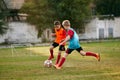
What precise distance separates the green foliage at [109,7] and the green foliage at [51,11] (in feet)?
24.5

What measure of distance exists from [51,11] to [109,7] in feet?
35.9

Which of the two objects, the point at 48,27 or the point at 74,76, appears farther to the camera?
the point at 48,27

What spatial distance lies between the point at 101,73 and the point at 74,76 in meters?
1.15

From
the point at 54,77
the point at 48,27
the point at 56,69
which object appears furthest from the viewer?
the point at 48,27

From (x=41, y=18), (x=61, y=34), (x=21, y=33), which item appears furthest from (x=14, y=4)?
(x=61, y=34)

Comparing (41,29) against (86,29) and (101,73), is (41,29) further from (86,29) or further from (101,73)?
(101,73)

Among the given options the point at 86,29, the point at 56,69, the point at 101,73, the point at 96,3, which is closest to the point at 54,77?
the point at 101,73

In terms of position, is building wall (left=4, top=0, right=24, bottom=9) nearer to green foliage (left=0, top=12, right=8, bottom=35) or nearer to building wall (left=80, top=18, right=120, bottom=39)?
building wall (left=80, top=18, right=120, bottom=39)

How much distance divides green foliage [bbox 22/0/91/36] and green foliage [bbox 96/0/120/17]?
746cm

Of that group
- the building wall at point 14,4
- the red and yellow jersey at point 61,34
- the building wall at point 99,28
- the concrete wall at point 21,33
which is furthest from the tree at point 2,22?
the red and yellow jersey at point 61,34

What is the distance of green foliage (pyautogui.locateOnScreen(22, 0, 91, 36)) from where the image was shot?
5612 centimetres

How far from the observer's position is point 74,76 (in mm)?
15211

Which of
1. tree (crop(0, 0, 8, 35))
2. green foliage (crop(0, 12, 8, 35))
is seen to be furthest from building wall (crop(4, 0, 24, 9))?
green foliage (crop(0, 12, 8, 35))

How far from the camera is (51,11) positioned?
2232 inches
